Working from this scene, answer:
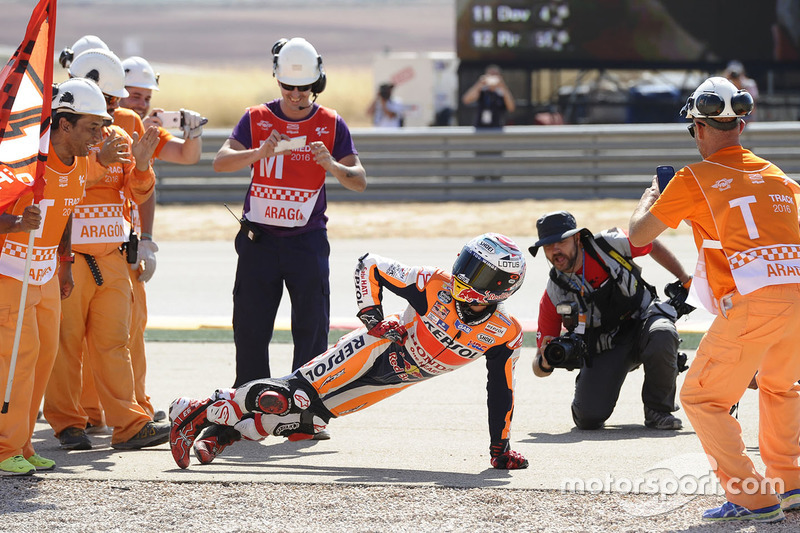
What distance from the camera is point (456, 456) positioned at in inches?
264

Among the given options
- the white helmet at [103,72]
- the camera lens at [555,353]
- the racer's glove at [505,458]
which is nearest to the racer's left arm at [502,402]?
the racer's glove at [505,458]

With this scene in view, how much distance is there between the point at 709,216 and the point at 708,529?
1.40m

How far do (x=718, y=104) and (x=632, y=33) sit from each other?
16726 mm

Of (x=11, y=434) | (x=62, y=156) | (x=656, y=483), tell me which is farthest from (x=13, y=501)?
(x=656, y=483)

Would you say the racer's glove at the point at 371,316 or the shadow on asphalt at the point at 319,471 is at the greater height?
the racer's glove at the point at 371,316

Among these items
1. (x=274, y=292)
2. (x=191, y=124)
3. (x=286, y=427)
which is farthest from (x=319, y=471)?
(x=191, y=124)

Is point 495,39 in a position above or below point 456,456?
above

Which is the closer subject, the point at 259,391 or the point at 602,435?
the point at 259,391

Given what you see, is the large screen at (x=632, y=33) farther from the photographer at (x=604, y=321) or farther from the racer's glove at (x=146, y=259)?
the racer's glove at (x=146, y=259)

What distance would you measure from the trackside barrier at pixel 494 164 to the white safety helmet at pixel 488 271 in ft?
41.5

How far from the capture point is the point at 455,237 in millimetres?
16359

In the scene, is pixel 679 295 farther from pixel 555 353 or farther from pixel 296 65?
pixel 296 65

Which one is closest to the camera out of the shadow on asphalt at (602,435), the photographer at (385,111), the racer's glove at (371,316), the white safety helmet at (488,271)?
the white safety helmet at (488,271)

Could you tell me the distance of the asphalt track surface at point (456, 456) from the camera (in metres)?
5.85
